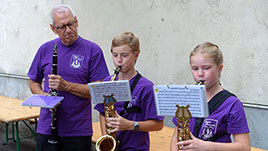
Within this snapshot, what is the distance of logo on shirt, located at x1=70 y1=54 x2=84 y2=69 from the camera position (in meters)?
2.77

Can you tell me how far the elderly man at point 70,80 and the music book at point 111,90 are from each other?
570 mm

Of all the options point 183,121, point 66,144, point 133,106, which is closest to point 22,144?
point 66,144

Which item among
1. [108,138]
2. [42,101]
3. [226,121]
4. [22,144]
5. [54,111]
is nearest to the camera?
[226,121]

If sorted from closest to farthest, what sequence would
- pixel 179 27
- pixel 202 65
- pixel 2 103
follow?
Result: pixel 202 65
pixel 179 27
pixel 2 103

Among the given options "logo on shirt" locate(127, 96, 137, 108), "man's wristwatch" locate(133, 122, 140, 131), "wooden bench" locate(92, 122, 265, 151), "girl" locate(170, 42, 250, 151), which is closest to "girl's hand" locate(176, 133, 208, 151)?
"girl" locate(170, 42, 250, 151)

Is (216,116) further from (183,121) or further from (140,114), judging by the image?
(140,114)

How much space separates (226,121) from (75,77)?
1.41 meters

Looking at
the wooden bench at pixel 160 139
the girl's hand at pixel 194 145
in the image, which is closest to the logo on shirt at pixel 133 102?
the girl's hand at pixel 194 145

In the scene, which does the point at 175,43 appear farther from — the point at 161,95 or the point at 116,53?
the point at 161,95

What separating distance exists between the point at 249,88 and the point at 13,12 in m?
5.73

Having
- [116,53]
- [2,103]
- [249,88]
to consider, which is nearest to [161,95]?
[116,53]

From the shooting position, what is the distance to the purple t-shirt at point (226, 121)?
184 centimetres

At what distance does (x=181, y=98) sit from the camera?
1741 mm

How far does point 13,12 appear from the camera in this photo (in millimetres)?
7438
